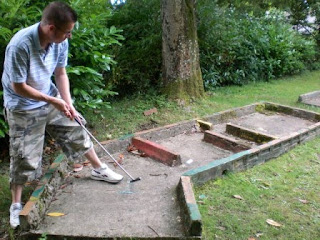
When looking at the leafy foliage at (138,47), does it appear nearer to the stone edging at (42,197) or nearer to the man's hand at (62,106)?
the stone edging at (42,197)

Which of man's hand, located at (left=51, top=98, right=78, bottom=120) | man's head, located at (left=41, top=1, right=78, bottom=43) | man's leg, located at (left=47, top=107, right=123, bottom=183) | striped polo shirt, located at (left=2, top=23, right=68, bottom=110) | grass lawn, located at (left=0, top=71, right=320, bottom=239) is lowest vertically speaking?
grass lawn, located at (left=0, top=71, right=320, bottom=239)

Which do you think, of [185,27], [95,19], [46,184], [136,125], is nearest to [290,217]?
[46,184]

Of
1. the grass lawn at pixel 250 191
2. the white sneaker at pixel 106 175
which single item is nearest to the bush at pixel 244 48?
the grass lawn at pixel 250 191

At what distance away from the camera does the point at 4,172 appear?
418cm

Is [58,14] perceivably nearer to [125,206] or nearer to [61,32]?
[61,32]

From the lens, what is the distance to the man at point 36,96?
272 cm

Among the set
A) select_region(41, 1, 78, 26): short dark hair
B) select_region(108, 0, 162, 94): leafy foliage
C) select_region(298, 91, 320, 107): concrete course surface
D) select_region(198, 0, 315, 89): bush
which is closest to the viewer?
select_region(41, 1, 78, 26): short dark hair

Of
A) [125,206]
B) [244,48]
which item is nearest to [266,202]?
[125,206]

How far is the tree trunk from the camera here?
646 cm

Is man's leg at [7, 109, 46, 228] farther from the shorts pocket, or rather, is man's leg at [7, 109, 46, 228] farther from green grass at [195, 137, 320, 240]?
green grass at [195, 137, 320, 240]

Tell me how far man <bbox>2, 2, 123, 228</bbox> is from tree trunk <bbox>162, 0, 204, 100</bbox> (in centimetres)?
354

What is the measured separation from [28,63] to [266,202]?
2.70 m

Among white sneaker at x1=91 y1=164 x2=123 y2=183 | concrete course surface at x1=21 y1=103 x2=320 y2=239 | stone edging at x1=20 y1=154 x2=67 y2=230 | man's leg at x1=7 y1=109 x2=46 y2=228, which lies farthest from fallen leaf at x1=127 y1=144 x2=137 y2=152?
man's leg at x1=7 y1=109 x2=46 y2=228

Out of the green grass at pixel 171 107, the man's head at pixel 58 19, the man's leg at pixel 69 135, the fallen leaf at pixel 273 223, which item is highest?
the man's head at pixel 58 19
